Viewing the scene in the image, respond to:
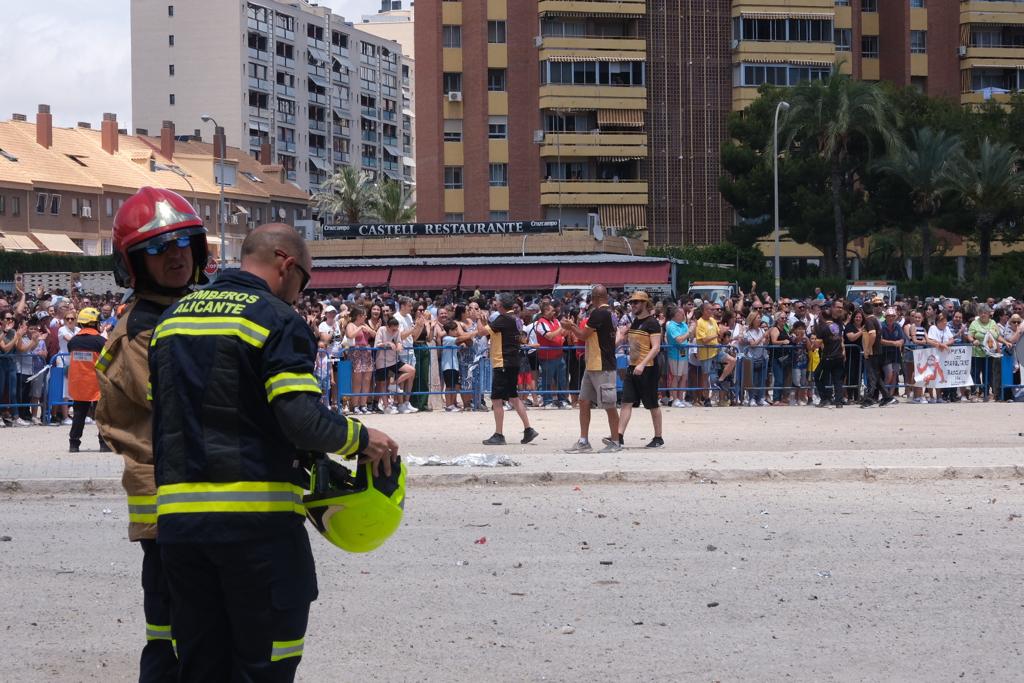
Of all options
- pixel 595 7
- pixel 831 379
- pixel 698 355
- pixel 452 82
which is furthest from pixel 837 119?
pixel 698 355

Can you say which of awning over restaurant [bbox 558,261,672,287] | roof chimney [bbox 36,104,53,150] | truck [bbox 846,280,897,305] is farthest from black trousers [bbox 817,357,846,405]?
roof chimney [bbox 36,104,53,150]

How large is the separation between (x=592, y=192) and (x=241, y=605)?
221 ft

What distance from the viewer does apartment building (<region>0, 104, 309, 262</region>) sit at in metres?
71.4

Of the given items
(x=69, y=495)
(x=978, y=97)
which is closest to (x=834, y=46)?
(x=978, y=97)

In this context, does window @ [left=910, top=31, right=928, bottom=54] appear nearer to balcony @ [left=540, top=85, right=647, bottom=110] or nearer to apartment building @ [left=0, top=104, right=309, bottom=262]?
balcony @ [left=540, top=85, right=647, bottom=110]

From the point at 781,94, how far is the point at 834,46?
39.9 ft

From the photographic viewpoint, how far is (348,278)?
181 feet

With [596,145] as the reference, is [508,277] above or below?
below

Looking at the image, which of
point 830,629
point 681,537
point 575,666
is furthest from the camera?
point 681,537

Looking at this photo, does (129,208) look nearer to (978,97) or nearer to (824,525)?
(824,525)

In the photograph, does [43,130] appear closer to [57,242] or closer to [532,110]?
[57,242]

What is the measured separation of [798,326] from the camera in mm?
23406

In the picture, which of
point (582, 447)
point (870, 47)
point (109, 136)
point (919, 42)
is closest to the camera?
point (582, 447)

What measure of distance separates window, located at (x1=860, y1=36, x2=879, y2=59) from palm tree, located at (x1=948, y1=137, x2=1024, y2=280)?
1823 centimetres
